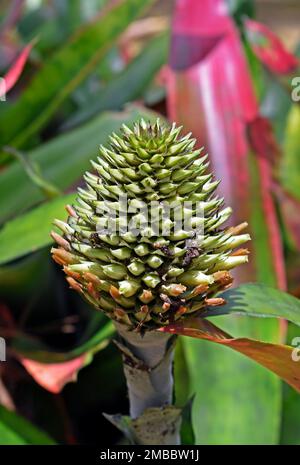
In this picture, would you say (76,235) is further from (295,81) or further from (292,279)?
(295,81)

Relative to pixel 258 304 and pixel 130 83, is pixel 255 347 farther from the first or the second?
pixel 130 83

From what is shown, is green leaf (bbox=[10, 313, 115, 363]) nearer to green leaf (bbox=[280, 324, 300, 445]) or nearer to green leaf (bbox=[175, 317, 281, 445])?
green leaf (bbox=[175, 317, 281, 445])

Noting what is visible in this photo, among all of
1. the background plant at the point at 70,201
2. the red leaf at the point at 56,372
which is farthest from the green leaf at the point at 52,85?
the red leaf at the point at 56,372

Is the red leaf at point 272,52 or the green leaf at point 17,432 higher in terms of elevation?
the red leaf at point 272,52

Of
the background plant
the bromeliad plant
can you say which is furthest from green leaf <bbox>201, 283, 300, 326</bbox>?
the background plant

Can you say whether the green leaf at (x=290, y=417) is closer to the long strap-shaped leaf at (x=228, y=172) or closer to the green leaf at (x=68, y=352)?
the long strap-shaped leaf at (x=228, y=172)

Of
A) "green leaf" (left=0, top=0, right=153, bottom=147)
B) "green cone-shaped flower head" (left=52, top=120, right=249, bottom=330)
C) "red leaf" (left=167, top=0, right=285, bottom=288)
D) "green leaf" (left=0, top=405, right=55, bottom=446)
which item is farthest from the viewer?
"green leaf" (left=0, top=0, right=153, bottom=147)
